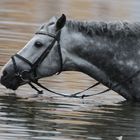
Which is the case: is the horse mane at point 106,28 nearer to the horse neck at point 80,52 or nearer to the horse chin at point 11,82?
the horse neck at point 80,52

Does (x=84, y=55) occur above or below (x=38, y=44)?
below

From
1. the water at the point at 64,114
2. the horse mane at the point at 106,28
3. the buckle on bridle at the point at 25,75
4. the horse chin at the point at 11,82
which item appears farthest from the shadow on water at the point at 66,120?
the horse mane at the point at 106,28

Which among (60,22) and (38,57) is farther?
(38,57)

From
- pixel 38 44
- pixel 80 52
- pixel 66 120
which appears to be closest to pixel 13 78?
pixel 38 44

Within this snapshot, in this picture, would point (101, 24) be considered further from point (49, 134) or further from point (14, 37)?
point (14, 37)

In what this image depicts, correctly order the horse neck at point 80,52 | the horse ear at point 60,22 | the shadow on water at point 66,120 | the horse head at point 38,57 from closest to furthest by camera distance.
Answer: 1. the shadow on water at point 66,120
2. the horse ear at point 60,22
3. the horse head at point 38,57
4. the horse neck at point 80,52

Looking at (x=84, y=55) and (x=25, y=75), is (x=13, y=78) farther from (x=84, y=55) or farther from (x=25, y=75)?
(x=84, y=55)

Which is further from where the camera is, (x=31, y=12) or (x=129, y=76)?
(x=31, y=12)

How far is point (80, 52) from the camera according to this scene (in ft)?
42.1

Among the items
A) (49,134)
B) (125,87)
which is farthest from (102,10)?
(49,134)

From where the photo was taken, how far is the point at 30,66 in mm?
12711

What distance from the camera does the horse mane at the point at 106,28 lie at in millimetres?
12812

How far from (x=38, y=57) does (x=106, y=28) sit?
106 cm

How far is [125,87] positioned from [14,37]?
7354mm
